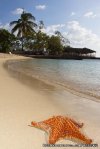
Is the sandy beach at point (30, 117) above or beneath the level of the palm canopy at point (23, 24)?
beneath

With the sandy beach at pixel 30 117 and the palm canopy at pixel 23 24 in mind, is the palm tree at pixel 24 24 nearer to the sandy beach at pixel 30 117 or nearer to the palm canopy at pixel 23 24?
the palm canopy at pixel 23 24

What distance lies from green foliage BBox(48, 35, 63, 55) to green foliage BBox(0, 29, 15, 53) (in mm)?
11700

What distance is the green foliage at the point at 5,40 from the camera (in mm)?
63494

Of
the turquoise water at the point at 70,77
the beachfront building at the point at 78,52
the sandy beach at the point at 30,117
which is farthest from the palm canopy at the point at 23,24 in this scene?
the sandy beach at the point at 30,117

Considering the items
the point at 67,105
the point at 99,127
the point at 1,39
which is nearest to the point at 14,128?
the point at 99,127

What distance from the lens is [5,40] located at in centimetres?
6412

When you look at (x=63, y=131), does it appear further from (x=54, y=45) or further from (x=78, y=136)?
(x=54, y=45)

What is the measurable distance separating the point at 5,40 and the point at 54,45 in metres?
15.2

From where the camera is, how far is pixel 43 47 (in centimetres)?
7162

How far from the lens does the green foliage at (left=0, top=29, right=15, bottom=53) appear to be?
63.5 metres

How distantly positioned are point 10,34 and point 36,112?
6118cm

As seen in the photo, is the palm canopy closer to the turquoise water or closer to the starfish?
the turquoise water

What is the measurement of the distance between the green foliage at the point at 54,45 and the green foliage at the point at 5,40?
11.7 meters

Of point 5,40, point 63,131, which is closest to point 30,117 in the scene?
point 63,131
